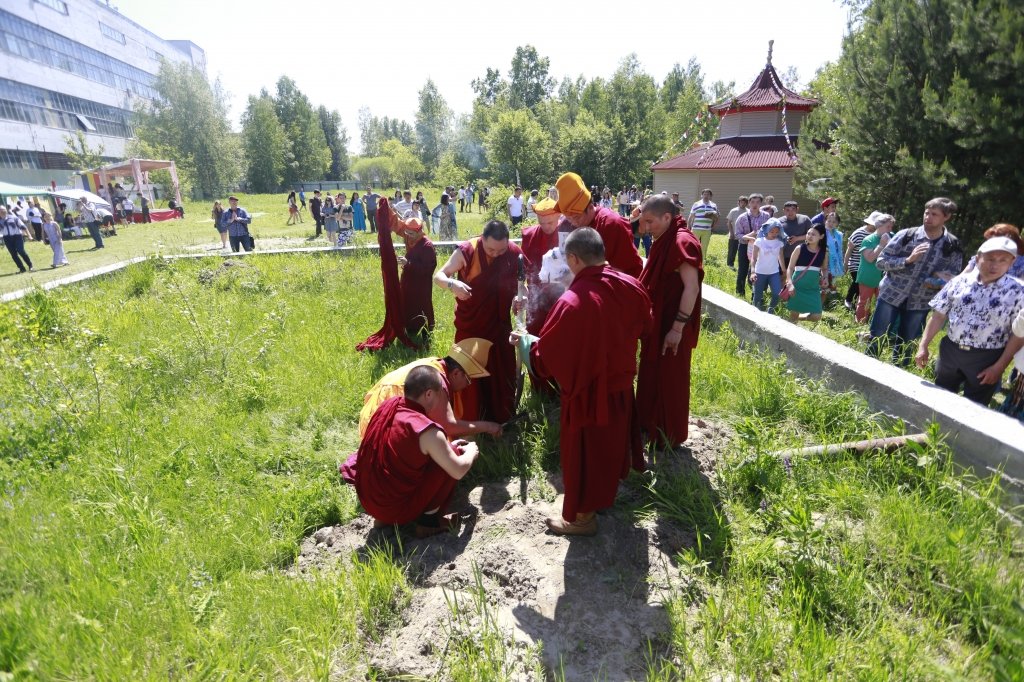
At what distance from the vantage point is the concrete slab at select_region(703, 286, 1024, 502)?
272 centimetres

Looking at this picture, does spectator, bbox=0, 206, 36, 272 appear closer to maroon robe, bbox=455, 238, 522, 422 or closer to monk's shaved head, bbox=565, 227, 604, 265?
maroon robe, bbox=455, 238, 522, 422

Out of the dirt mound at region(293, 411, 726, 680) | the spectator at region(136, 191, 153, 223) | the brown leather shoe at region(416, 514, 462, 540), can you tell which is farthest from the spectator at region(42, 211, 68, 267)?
the brown leather shoe at region(416, 514, 462, 540)

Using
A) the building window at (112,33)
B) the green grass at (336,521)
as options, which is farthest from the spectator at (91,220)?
the building window at (112,33)

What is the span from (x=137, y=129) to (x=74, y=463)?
→ 54097mm

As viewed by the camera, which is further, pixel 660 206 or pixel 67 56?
pixel 67 56

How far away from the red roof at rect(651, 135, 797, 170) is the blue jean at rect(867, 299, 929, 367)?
50.8 feet

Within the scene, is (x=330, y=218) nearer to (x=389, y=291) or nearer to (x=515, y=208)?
(x=515, y=208)

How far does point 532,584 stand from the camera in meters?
2.67

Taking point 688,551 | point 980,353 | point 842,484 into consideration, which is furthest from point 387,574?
point 980,353

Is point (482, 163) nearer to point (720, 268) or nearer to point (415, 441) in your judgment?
point (720, 268)

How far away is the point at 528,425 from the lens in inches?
168

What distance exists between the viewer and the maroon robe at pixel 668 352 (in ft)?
11.2

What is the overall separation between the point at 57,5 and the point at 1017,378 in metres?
57.5

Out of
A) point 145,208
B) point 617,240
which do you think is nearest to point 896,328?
point 617,240
